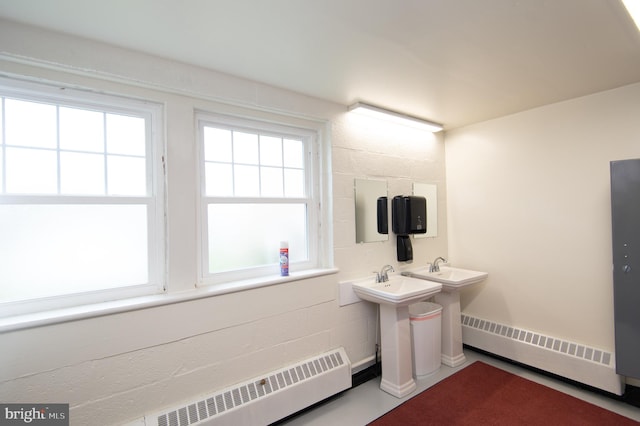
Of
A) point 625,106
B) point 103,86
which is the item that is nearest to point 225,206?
point 103,86

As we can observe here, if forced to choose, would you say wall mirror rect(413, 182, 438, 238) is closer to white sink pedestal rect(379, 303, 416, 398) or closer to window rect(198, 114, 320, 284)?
white sink pedestal rect(379, 303, 416, 398)

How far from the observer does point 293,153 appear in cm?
263

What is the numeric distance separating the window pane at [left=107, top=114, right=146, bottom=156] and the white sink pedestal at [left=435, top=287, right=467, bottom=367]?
9.62 feet

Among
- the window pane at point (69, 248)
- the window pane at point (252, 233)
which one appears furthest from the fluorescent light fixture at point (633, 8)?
the window pane at point (69, 248)

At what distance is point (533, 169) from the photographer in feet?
9.53

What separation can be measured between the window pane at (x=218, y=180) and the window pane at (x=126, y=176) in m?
0.41

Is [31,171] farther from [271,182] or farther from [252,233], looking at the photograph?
[271,182]

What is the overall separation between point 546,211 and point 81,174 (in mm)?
3799

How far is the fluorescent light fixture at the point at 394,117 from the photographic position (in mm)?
2660

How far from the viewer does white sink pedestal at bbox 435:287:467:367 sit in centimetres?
296

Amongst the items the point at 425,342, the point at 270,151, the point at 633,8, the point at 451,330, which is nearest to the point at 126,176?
the point at 270,151

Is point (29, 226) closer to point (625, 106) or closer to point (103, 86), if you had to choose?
point (103, 86)

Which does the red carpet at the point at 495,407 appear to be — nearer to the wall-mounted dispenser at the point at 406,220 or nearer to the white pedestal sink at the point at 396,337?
the white pedestal sink at the point at 396,337

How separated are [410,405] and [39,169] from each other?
118 inches
